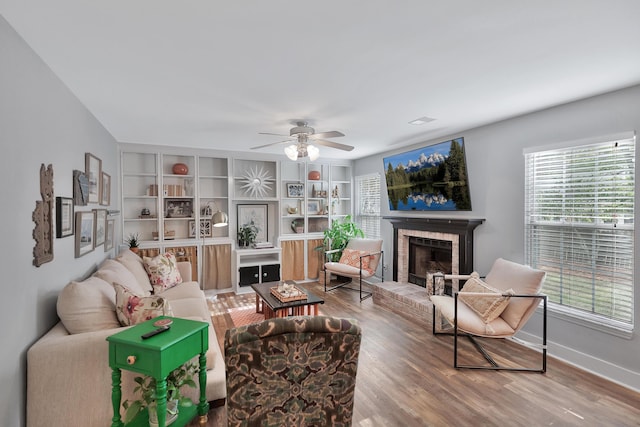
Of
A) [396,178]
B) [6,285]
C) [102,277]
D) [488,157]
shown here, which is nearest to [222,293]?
[102,277]

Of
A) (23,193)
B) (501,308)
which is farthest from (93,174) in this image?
(501,308)

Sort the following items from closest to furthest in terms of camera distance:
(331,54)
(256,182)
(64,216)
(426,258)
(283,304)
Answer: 1. (331,54)
2. (64,216)
3. (283,304)
4. (426,258)
5. (256,182)

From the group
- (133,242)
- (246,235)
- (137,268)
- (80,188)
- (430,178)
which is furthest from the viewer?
(246,235)

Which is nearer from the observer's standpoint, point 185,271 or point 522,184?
point 522,184

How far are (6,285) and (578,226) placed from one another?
430 cm

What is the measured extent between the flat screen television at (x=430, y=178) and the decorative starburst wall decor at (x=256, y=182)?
7.34 ft

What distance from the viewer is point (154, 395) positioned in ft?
5.79

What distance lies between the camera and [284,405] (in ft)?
5.17

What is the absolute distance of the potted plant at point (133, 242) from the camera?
182 inches

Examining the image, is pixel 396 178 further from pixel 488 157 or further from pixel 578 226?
pixel 578 226

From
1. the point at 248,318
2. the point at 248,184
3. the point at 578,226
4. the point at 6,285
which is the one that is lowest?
the point at 248,318

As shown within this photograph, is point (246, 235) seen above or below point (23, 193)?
below

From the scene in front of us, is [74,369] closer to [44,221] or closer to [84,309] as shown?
[84,309]

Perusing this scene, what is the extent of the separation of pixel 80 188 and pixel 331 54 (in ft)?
8.00
